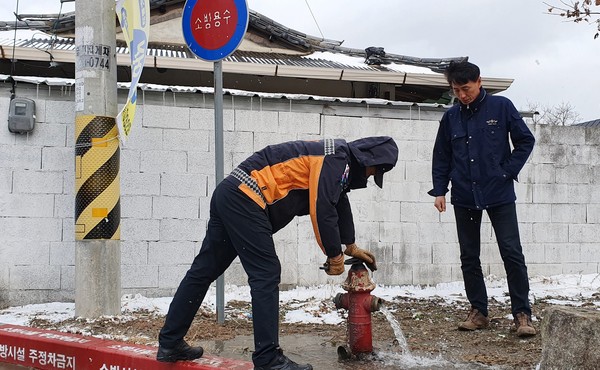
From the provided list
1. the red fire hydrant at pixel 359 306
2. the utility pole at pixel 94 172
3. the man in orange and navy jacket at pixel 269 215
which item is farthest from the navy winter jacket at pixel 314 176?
the utility pole at pixel 94 172

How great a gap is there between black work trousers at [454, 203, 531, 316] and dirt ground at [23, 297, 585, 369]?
0.86 ft

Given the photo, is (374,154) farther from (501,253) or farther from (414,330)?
(414,330)

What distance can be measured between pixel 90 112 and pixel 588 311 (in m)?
3.97

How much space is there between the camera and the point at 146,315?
5.50 metres

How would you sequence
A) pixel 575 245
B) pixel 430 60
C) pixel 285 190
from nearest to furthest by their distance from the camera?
pixel 285 190 → pixel 575 245 → pixel 430 60

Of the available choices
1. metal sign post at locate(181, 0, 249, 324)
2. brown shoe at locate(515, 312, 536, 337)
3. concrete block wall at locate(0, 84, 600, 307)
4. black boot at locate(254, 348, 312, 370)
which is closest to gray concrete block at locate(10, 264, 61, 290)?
concrete block wall at locate(0, 84, 600, 307)

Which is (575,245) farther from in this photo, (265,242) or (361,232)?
(265,242)

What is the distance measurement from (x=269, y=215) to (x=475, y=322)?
2.13m

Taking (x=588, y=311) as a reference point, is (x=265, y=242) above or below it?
above

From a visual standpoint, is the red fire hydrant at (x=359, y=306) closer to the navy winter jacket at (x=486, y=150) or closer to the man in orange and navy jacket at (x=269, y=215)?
the man in orange and navy jacket at (x=269, y=215)

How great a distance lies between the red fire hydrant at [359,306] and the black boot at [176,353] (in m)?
0.95

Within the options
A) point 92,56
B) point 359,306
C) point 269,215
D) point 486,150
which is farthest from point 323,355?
point 92,56

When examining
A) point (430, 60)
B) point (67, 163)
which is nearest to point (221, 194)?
point (67, 163)

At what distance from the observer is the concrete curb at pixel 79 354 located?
360 centimetres
